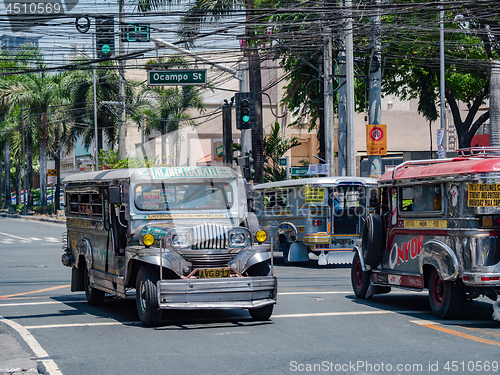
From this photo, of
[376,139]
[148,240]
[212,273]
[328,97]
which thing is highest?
[328,97]

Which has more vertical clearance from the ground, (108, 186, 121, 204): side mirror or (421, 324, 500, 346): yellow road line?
(108, 186, 121, 204): side mirror

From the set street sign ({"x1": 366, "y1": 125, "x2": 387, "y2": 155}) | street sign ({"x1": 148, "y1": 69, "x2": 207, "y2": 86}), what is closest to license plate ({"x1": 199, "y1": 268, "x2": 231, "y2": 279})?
street sign ({"x1": 366, "y1": 125, "x2": 387, "y2": 155})

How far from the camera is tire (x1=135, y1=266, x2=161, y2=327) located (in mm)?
9430

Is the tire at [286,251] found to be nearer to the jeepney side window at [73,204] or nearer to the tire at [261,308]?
the jeepney side window at [73,204]

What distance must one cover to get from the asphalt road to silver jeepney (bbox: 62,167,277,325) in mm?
496

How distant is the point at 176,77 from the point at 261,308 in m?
13.5

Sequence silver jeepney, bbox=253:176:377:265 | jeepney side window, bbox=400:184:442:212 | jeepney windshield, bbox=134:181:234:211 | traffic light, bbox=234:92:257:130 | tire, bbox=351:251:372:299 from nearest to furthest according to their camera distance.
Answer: jeepney side window, bbox=400:184:442:212 → jeepney windshield, bbox=134:181:234:211 → tire, bbox=351:251:372:299 → silver jeepney, bbox=253:176:377:265 → traffic light, bbox=234:92:257:130

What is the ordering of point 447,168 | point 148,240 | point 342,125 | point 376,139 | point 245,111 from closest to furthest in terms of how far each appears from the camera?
point 148,240, point 447,168, point 376,139, point 245,111, point 342,125

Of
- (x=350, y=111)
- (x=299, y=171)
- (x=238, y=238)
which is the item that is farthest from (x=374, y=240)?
(x=299, y=171)

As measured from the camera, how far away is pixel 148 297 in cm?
943

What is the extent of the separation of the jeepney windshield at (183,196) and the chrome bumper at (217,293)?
178cm

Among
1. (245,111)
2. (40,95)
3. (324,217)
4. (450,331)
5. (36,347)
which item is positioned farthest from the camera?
(40,95)

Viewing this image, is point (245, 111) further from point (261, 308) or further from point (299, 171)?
point (261, 308)

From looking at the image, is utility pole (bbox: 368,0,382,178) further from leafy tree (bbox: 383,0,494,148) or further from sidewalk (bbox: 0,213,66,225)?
sidewalk (bbox: 0,213,66,225)
